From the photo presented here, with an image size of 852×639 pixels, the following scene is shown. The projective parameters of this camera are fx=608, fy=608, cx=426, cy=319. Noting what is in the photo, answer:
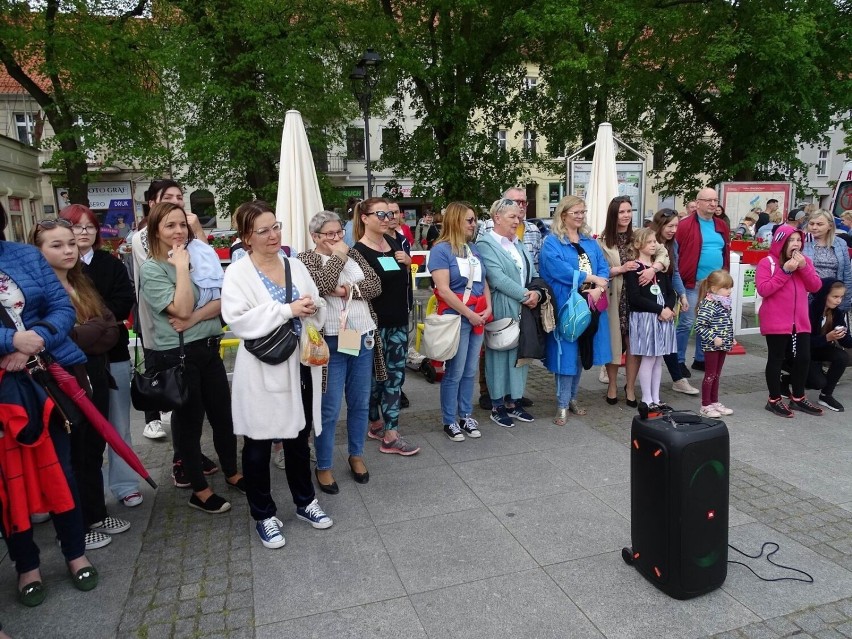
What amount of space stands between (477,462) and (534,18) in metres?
11.4

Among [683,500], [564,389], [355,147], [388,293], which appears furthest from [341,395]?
[355,147]

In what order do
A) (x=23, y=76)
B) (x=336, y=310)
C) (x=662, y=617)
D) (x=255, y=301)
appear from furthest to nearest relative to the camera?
(x=23, y=76)
(x=336, y=310)
(x=255, y=301)
(x=662, y=617)

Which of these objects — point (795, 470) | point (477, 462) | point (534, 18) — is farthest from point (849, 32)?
point (477, 462)

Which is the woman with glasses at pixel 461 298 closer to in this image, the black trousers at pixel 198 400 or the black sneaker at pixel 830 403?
the black trousers at pixel 198 400

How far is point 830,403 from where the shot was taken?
570cm

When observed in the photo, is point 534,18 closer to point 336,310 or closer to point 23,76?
point 336,310

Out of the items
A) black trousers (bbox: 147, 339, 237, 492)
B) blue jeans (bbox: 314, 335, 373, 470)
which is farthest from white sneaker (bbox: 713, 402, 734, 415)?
black trousers (bbox: 147, 339, 237, 492)

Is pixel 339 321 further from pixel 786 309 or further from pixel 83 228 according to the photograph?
pixel 786 309

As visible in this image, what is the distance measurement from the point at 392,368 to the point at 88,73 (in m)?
14.4

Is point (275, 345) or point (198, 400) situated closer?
point (275, 345)

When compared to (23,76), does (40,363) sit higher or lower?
lower

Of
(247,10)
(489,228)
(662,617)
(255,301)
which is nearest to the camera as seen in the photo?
(662,617)

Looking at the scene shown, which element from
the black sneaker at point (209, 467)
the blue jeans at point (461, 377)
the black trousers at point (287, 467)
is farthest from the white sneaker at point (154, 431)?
the blue jeans at point (461, 377)

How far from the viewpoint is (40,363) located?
115 inches
